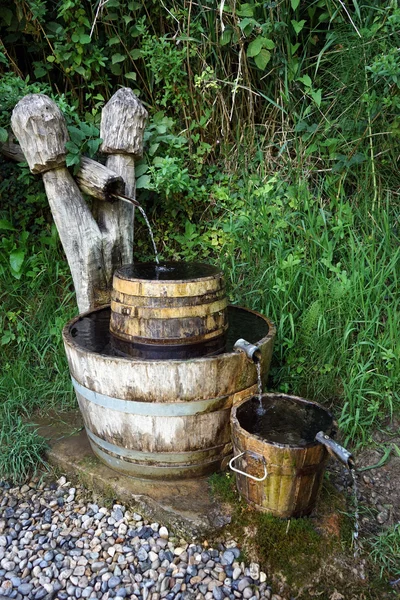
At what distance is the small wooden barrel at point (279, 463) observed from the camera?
2.07 meters

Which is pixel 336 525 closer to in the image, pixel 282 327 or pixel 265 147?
pixel 282 327

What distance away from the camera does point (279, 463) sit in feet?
6.81

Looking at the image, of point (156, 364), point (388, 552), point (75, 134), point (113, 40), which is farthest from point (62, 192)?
point (388, 552)

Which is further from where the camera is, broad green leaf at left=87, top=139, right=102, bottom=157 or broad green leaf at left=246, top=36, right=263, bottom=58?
broad green leaf at left=246, top=36, right=263, bottom=58

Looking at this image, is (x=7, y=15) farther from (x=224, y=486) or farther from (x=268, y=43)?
(x=224, y=486)

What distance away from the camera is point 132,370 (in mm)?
2244

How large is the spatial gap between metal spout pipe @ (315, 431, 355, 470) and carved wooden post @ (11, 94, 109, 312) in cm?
180

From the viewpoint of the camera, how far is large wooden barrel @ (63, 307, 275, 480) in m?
2.26

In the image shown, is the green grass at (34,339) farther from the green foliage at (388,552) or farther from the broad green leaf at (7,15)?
the green foliage at (388,552)

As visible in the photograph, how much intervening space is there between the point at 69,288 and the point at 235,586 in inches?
100

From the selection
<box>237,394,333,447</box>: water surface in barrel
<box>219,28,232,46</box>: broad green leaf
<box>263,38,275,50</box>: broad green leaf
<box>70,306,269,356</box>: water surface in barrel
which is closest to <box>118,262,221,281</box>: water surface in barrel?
<box>70,306,269,356</box>: water surface in barrel

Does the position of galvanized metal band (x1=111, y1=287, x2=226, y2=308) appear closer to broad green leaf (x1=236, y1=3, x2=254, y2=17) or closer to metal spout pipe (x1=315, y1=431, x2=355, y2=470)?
metal spout pipe (x1=315, y1=431, x2=355, y2=470)

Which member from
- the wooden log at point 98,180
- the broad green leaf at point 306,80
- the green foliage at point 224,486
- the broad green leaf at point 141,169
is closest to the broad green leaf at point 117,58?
the broad green leaf at point 141,169

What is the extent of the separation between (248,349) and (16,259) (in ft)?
6.82
